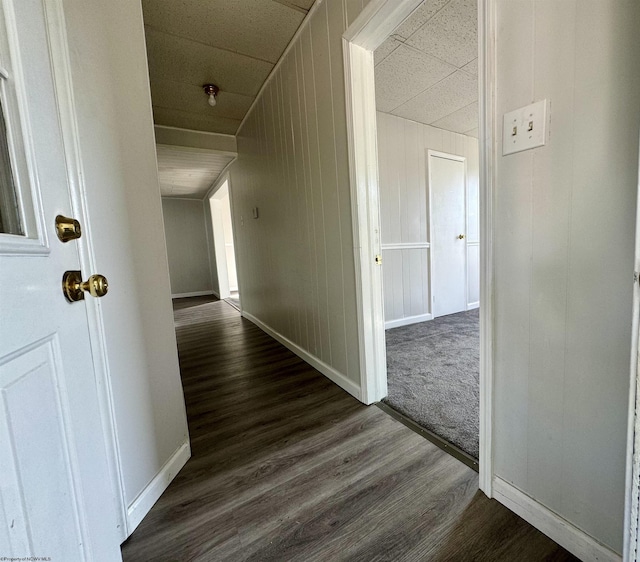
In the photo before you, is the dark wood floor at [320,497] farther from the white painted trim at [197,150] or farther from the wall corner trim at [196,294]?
the wall corner trim at [196,294]

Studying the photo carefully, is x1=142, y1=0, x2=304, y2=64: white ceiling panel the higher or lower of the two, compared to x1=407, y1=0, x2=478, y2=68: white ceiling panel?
higher

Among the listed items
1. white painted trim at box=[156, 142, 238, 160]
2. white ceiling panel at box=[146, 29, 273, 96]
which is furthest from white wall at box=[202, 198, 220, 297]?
white ceiling panel at box=[146, 29, 273, 96]

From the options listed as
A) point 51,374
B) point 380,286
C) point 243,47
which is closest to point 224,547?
point 51,374

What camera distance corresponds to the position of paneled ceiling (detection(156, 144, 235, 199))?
351 centimetres

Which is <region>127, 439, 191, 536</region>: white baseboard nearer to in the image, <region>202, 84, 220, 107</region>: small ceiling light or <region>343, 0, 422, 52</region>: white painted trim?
<region>343, 0, 422, 52</region>: white painted trim

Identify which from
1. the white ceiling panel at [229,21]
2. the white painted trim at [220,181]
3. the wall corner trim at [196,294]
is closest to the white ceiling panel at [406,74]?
the white ceiling panel at [229,21]

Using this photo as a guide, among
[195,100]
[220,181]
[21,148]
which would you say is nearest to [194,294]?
[220,181]

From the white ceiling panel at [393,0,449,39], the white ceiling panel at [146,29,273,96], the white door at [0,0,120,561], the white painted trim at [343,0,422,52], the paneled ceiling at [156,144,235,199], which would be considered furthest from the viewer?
the paneled ceiling at [156,144,235,199]

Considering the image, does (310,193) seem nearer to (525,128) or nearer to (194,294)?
(525,128)

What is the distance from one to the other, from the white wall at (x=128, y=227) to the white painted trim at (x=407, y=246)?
2386 millimetres

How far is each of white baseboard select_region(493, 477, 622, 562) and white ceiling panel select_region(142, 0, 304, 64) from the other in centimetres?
274

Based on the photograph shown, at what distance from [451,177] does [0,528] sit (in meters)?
4.17

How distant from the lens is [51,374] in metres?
0.55

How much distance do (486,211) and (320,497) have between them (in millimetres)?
1255
